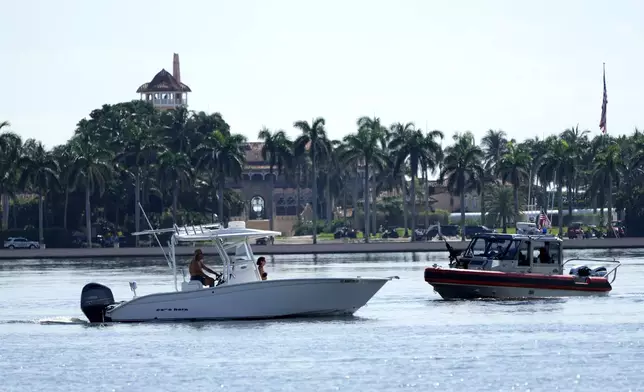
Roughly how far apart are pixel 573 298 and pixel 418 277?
1816cm

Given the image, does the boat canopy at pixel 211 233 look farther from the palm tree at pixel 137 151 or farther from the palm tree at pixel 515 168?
the palm tree at pixel 515 168

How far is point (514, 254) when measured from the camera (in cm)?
4925

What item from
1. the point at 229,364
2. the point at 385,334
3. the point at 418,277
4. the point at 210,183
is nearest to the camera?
the point at 229,364

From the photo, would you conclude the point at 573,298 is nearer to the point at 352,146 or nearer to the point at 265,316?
the point at 265,316

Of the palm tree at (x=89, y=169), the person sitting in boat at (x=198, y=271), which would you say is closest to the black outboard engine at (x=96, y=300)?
the person sitting in boat at (x=198, y=271)

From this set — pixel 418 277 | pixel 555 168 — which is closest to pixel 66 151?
pixel 555 168

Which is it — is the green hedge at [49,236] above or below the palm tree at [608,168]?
below

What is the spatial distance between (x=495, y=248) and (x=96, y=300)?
14468 mm

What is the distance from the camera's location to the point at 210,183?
14262 centimetres

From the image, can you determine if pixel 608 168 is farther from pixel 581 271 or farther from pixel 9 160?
pixel 581 271

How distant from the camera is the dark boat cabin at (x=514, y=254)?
49250 mm

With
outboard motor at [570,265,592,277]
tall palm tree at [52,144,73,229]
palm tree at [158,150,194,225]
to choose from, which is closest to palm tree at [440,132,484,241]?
palm tree at [158,150,194,225]

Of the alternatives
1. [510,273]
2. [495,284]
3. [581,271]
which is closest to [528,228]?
[510,273]

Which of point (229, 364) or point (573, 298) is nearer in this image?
point (229, 364)
